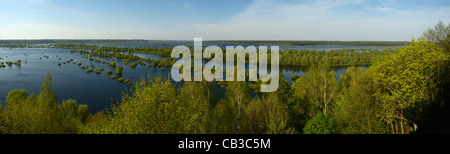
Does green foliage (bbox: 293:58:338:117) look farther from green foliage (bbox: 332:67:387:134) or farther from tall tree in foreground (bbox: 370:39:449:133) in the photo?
tall tree in foreground (bbox: 370:39:449:133)

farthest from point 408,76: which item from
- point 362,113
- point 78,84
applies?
point 78,84

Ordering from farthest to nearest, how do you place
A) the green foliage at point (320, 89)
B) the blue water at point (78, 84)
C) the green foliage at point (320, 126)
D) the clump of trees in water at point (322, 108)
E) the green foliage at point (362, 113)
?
the blue water at point (78, 84) < the green foliage at point (320, 89) < the green foliage at point (320, 126) < the green foliage at point (362, 113) < the clump of trees in water at point (322, 108)

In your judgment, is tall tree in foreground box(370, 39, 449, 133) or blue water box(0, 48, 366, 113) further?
blue water box(0, 48, 366, 113)

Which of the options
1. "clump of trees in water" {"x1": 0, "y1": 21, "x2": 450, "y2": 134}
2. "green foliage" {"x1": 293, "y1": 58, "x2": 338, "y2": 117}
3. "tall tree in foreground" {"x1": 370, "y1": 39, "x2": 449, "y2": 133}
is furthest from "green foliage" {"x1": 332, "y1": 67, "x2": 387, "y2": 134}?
"green foliage" {"x1": 293, "y1": 58, "x2": 338, "y2": 117}

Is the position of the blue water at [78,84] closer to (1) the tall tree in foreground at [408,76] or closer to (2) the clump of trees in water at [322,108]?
(2) the clump of trees in water at [322,108]

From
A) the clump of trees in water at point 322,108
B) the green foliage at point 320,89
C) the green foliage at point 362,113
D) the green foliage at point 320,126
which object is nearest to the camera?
the clump of trees in water at point 322,108

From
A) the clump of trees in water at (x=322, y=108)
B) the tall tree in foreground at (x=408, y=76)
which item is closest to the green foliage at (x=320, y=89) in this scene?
the clump of trees in water at (x=322, y=108)

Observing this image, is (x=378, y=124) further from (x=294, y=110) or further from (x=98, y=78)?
(x=98, y=78)

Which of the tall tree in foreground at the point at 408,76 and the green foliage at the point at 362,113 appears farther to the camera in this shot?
the green foliage at the point at 362,113

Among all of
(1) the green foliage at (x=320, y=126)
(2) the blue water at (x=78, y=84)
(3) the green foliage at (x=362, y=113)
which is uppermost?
(3) the green foliage at (x=362, y=113)

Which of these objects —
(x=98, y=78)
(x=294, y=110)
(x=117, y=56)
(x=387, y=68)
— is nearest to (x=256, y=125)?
(x=294, y=110)

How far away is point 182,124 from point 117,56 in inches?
3854
